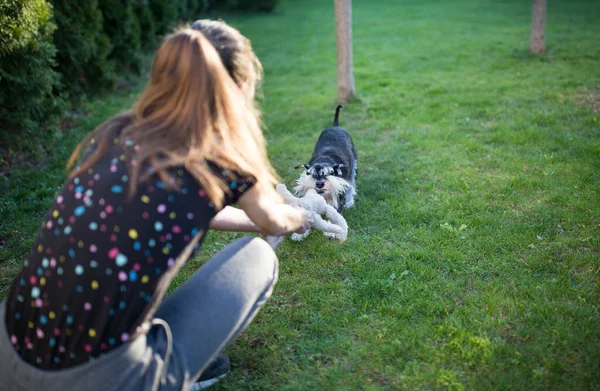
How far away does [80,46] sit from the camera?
7031 millimetres

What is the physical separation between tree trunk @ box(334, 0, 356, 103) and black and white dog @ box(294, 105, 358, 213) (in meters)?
2.50

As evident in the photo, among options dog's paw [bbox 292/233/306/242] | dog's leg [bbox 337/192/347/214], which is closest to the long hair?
dog's paw [bbox 292/233/306/242]

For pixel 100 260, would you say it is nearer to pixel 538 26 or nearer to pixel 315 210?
pixel 315 210

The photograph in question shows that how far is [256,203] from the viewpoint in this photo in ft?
6.43

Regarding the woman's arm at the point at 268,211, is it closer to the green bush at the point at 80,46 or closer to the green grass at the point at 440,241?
the green grass at the point at 440,241

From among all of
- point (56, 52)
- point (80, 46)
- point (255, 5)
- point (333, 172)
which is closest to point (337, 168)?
point (333, 172)

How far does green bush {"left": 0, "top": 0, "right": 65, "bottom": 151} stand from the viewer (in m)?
4.79

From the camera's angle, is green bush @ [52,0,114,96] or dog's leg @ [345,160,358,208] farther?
green bush @ [52,0,114,96]

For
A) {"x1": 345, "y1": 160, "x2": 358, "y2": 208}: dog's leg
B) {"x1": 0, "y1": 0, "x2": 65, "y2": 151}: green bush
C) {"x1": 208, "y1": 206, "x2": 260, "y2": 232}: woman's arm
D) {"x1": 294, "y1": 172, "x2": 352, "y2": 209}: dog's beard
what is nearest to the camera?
{"x1": 208, "y1": 206, "x2": 260, "y2": 232}: woman's arm

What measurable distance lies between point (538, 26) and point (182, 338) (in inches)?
377

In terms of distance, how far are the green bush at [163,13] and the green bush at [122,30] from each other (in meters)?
1.97

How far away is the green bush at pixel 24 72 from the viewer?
479 centimetres

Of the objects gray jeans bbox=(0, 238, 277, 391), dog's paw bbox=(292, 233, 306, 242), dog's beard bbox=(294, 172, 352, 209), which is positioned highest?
gray jeans bbox=(0, 238, 277, 391)

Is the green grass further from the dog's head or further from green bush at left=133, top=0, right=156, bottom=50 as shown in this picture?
green bush at left=133, top=0, right=156, bottom=50
